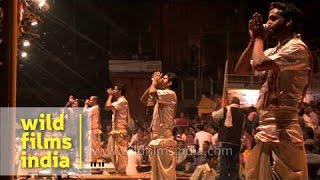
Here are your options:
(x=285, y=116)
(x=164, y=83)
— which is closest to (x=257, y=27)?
(x=285, y=116)

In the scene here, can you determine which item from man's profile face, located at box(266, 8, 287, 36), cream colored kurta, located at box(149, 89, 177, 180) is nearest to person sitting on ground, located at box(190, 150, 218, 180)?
cream colored kurta, located at box(149, 89, 177, 180)

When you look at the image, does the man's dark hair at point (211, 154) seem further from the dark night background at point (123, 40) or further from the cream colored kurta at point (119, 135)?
the dark night background at point (123, 40)

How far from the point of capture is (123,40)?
77.9 ft

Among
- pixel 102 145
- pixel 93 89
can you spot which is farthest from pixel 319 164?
pixel 93 89

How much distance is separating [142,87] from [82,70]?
3.41 m

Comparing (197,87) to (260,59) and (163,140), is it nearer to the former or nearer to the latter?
(163,140)

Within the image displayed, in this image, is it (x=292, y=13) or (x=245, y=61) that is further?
(x=245, y=61)

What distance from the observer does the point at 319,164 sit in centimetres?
846

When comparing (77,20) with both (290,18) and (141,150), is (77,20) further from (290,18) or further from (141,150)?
(290,18)

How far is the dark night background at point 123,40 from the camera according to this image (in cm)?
2188

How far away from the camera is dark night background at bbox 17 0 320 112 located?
71.8 ft

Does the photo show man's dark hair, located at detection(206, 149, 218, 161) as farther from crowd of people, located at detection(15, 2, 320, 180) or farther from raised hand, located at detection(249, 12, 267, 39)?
raised hand, located at detection(249, 12, 267, 39)

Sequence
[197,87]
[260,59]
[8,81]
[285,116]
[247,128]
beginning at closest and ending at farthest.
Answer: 1. [8,81]
2. [260,59]
3. [285,116]
4. [247,128]
5. [197,87]


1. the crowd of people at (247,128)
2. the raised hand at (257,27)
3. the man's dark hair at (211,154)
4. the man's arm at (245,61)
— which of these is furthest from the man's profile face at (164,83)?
the raised hand at (257,27)
